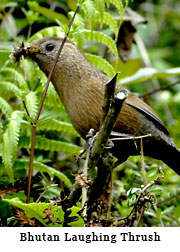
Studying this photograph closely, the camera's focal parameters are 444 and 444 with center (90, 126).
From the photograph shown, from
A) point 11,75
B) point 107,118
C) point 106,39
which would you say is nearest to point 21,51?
point 11,75

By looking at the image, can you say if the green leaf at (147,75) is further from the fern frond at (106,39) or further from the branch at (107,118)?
the branch at (107,118)

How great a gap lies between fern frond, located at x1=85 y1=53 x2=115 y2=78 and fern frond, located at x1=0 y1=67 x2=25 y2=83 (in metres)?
0.56

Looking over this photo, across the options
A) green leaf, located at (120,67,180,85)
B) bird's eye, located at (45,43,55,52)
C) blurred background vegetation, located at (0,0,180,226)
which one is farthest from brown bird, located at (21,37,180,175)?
green leaf, located at (120,67,180,85)

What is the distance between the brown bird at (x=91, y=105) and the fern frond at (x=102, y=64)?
0.31 feet

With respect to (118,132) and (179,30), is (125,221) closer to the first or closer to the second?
(118,132)

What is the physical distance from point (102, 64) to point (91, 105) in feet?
1.61

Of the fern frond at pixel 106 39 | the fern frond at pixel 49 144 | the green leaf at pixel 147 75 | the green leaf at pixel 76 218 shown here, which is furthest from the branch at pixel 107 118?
the green leaf at pixel 147 75

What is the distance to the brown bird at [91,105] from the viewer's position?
290 centimetres

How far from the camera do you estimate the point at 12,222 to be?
2.51 metres

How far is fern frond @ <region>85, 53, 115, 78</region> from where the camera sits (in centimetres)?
321

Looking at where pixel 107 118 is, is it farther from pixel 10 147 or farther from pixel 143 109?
pixel 143 109

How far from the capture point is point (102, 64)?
3.26 meters

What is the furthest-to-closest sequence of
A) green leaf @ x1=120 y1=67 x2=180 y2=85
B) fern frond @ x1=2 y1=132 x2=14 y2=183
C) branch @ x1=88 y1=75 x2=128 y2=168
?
green leaf @ x1=120 y1=67 x2=180 y2=85 → fern frond @ x1=2 y1=132 x2=14 y2=183 → branch @ x1=88 y1=75 x2=128 y2=168

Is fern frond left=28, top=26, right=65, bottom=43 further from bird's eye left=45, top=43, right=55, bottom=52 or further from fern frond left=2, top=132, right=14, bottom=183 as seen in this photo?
fern frond left=2, top=132, right=14, bottom=183
